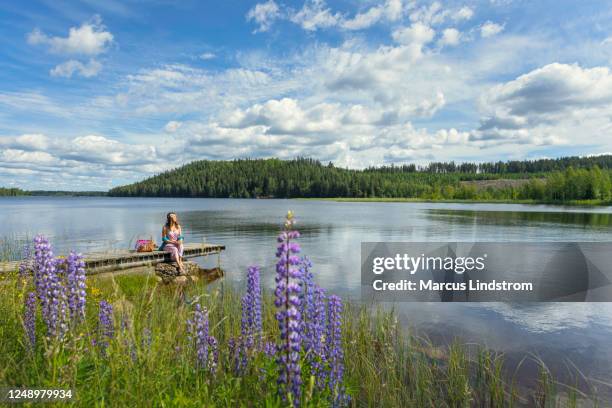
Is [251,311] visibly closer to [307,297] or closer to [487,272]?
[307,297]

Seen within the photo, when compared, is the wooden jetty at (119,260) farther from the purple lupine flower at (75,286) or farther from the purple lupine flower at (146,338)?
the purple lupine flower at (75,286)

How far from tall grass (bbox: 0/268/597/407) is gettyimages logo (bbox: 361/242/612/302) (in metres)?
8.06

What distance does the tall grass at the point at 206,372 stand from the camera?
4.57m

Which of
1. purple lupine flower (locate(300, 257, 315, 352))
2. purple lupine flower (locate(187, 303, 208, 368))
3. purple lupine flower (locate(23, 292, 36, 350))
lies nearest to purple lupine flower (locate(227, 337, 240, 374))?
purple lupine flower (locate(187, 303, 208, 368))

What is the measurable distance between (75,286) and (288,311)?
3.37 metres

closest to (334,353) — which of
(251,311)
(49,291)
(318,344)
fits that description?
(318,344)

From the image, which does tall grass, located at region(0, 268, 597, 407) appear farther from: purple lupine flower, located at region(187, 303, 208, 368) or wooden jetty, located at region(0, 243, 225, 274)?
wooden jetty, located at region(0, 243, 225, 274)

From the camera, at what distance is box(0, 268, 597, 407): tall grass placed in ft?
15.0

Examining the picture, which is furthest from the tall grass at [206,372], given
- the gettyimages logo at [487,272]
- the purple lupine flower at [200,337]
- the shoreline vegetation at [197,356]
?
the gettyimages logo at [487,272]

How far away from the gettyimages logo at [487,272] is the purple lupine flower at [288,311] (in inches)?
582

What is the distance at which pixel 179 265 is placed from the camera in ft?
74.0

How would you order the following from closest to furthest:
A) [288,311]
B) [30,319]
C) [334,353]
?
[288,311]
[334,353]
[30,319]

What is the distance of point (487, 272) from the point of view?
25.3 metres

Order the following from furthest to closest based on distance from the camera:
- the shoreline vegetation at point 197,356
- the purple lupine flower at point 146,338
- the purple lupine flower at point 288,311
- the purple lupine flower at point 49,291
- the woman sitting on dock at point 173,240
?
the woman sitting on dock at point 173,240, the purple lupine flower at point 146,338, the purple lupine flower at point 49,291, the shoreline vegetation at point 197,356, the purple lupine flower at point 288,311
